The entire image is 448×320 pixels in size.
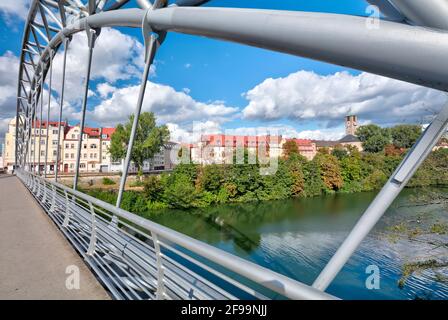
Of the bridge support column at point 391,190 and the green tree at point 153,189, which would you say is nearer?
the bridge support column at point 391,190

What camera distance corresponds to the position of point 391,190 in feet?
3.75

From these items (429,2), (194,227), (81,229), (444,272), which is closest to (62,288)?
(81,229)

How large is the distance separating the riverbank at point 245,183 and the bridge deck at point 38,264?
16706 millimetres

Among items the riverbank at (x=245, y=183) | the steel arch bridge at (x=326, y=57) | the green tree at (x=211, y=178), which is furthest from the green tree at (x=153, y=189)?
the steel arch bridge at (x=326, y=57)

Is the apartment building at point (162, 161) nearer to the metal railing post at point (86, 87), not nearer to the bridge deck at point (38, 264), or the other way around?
the metal railing post at point (86, 87)

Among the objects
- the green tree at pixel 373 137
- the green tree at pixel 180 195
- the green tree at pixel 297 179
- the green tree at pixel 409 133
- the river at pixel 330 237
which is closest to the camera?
the green tree at pixel 409 133

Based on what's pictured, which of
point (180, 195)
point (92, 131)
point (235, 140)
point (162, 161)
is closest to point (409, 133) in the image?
point (180, 195)

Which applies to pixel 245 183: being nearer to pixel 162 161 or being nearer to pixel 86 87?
pixel 162 161

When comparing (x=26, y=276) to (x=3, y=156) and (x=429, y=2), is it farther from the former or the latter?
(x=3, y=156)

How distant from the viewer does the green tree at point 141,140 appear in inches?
1261

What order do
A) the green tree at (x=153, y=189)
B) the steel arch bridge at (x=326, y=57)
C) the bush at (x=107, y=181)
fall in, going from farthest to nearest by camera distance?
the bush at (x=107, y=181)
the green tree at (x=153, y=189)
the steel arch bridge at (x=326, y=57)

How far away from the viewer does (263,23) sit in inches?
60.3

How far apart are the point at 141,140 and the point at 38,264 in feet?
102

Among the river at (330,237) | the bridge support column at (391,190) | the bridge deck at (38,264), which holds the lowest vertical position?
the river at (330,237)
